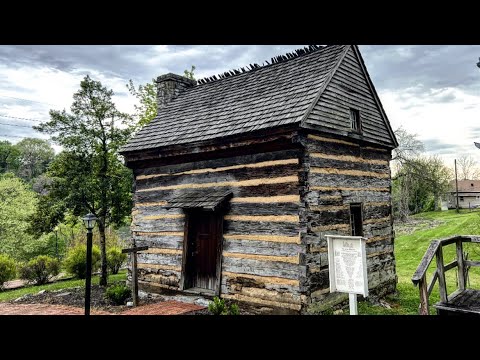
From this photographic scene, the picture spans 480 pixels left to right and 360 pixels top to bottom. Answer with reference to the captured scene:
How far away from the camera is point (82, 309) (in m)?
8.57

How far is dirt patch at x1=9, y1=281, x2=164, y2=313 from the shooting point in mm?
8688

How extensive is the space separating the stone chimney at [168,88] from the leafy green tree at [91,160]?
138cm

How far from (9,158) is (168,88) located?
1336 inches

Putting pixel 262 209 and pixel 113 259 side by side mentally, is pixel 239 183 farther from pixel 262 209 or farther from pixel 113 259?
pixel 113 259

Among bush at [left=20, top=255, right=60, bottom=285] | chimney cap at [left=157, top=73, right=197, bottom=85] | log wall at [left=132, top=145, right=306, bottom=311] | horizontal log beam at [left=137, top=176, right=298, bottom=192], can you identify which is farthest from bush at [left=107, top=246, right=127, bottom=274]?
chimney cap at [left=157, top=73, right=197, bottom=85]

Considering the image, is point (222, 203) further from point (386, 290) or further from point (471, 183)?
point (471, 183)

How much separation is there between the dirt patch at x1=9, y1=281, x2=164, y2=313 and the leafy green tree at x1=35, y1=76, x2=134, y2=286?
4.11 feet

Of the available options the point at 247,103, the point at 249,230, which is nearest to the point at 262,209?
the point at 249,230

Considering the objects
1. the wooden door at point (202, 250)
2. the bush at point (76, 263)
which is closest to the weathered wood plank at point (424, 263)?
the wooden door at point (202, 250)

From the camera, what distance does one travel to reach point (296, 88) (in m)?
8.37

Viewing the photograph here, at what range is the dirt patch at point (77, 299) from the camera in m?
8.69

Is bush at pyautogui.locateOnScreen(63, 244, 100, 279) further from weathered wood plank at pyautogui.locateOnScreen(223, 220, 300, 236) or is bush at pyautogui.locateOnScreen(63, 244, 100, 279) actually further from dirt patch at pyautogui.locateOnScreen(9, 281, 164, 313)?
weathered wood plank at pyautogui.locateOnScreen(223, 220, 300, 236)
